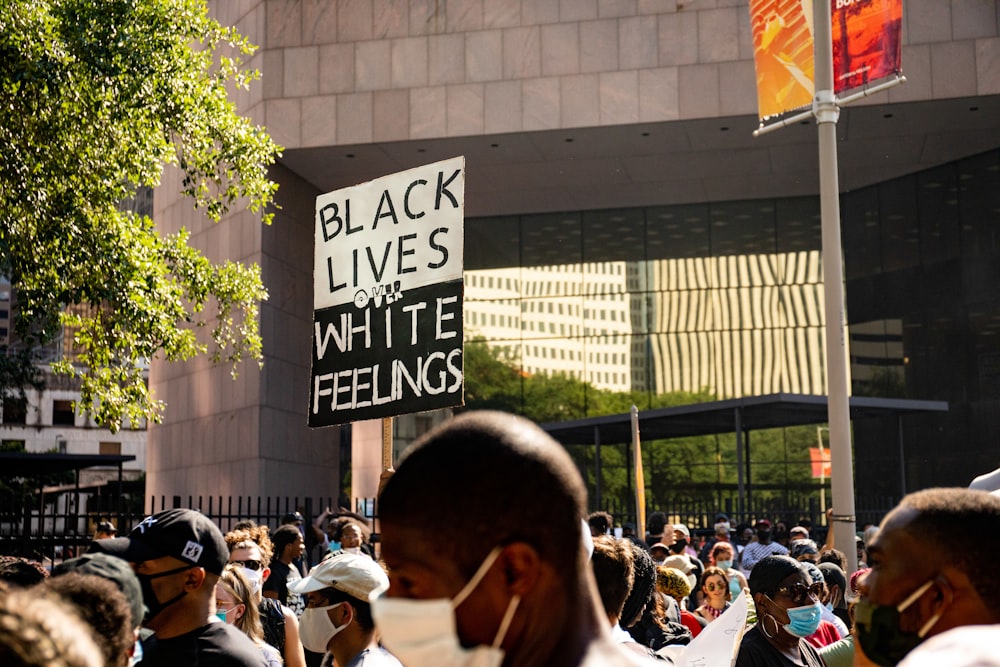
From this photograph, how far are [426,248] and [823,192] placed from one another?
830cm

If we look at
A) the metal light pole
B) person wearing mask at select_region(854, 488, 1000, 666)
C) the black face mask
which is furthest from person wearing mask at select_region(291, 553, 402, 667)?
the metal light pole

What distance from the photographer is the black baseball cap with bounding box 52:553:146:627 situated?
346 centimetres

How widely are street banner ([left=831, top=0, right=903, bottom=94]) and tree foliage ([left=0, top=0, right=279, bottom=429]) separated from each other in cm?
747

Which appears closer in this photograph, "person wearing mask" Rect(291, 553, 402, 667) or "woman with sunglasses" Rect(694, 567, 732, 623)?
"person wearing mask" Rect(291, 553, 402, 667)

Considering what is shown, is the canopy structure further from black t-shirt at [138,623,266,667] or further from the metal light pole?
black t-shirt at [138,623,266,667]

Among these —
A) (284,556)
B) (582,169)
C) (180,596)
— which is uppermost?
(582,169)

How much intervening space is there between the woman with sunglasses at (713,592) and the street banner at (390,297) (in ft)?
11.5

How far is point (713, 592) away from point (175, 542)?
5.59 meters

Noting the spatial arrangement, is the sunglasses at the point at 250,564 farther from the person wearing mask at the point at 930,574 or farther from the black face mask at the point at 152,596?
the person wearing mask at the point at 930,574

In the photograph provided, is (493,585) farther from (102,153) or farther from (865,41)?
(865,41)

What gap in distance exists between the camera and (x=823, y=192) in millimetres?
13969

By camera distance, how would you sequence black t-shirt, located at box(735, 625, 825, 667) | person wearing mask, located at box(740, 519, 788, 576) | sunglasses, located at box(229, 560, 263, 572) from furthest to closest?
1. person wearing mask, located at box(740, 519, 788, 576)
2. sunglasses, located at box(229, 560, 263, 572)
3. black t-shirt, located at box(735, 625, 825, 667)

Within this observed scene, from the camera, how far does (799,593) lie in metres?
5.95

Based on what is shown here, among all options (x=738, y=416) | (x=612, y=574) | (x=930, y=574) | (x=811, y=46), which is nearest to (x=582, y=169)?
(x=738, y=416)
